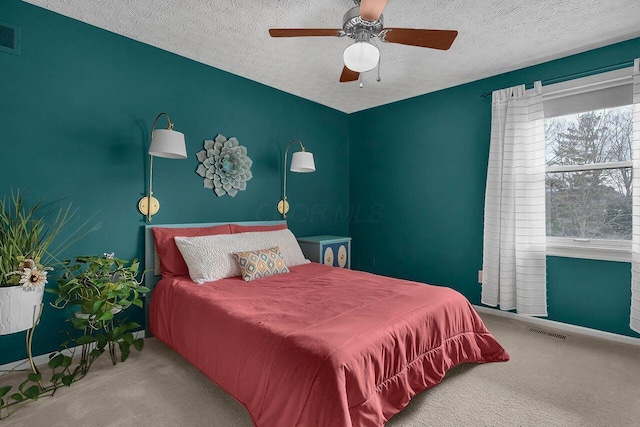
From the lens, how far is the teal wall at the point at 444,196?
9.04 ft

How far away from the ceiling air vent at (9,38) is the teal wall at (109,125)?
0.12 ft

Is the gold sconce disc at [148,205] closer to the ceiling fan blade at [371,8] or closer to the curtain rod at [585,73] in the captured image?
the ceiling fan blade at [371,8]

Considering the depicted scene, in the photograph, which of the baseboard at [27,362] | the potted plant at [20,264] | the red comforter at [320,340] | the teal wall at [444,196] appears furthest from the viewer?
the teal wall at [444,196]

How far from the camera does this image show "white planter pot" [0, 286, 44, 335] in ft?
5.57

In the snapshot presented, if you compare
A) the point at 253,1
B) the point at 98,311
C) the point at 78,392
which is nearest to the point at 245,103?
the point at 253,1

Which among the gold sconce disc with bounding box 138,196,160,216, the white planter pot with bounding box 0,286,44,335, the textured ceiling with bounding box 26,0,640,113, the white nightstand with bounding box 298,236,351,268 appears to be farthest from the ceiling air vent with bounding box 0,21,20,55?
the white nightstand with bounding box 298,236,351,268

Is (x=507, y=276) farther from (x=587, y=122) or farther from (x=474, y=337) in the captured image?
(x=587, y=122)

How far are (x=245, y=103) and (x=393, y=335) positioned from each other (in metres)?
2.80

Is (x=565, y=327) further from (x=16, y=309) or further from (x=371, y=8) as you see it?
(x=16, y=309)

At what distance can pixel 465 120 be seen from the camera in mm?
3498

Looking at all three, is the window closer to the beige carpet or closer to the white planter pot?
the beige carpet

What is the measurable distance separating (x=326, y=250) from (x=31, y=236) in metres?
2.54

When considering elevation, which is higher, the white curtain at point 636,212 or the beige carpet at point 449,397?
the white curtain at point 636,212

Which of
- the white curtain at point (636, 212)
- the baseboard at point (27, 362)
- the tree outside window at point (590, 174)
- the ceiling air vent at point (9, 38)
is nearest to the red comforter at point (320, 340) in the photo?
the baseboard at point (27, 362)
